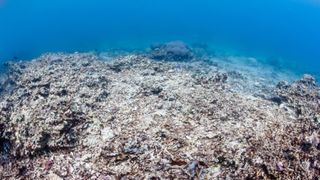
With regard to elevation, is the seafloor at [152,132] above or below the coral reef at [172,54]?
below

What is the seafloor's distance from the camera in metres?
6.45

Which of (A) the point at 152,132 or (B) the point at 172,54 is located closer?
(A) the point at 152,132

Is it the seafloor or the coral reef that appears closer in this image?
the seafloor

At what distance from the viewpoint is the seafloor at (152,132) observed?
254 inches

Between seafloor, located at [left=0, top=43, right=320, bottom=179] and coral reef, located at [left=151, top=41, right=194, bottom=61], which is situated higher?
coral reef, located at [left=151, top=41, right=194, bottom=61]

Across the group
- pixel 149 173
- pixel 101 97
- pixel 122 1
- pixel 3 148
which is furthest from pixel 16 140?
pixel 122 1

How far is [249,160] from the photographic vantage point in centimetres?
647

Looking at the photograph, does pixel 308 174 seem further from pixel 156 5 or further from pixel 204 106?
pixel 156 5

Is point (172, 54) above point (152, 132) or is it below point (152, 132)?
above

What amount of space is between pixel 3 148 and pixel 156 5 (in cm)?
12619

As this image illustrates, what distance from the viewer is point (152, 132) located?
306 inches

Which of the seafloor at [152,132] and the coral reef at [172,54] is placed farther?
the coral reef at [172,54]

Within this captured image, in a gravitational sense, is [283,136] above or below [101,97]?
below

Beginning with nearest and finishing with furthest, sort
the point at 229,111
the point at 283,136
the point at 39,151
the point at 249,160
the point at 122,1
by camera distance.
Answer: the point at 249,160 < the point at 283,136 < the point at 39,151 < the point at 229,111 < the point at 122,1
